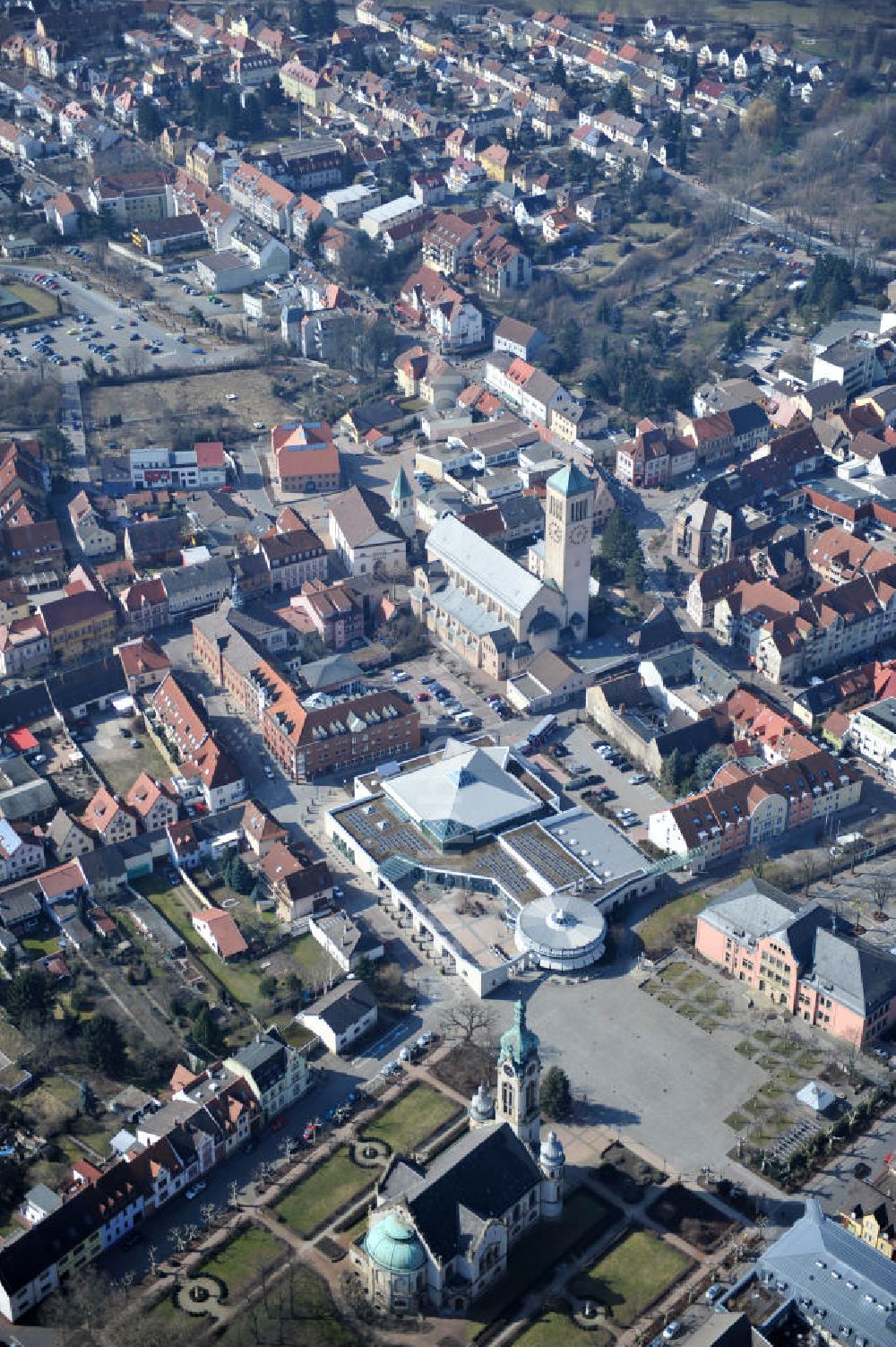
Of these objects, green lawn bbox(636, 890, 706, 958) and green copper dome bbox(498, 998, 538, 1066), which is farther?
green lawn bbox(636, 890, 706, 958)

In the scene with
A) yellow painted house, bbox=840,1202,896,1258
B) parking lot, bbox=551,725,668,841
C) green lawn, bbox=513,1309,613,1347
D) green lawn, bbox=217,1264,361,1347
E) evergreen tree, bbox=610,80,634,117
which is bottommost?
green lawn, bbox=513,1309,613,1347

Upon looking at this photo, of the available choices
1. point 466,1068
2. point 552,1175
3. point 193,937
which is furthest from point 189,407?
point 552,1175

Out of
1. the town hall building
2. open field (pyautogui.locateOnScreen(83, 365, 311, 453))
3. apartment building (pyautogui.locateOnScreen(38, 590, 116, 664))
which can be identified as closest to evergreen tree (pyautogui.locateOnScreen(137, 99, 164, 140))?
open field (pyautogui.locateOnScreen(83, 365, 311, 453))

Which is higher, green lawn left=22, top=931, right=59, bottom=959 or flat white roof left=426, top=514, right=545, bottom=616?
flat white roof left=426, top=514, right=545, bottom=616

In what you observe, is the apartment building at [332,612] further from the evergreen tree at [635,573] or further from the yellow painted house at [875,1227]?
the yellow painted house at [875,1227]

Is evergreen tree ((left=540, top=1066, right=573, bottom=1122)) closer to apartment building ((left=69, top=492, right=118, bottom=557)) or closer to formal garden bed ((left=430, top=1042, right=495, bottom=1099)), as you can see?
formal garden bed ((left=430, top=1042, right=495, bottom=1099))

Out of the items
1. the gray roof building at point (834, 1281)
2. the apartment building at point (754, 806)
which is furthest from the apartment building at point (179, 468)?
the gray roof building at point (834, 1281)
